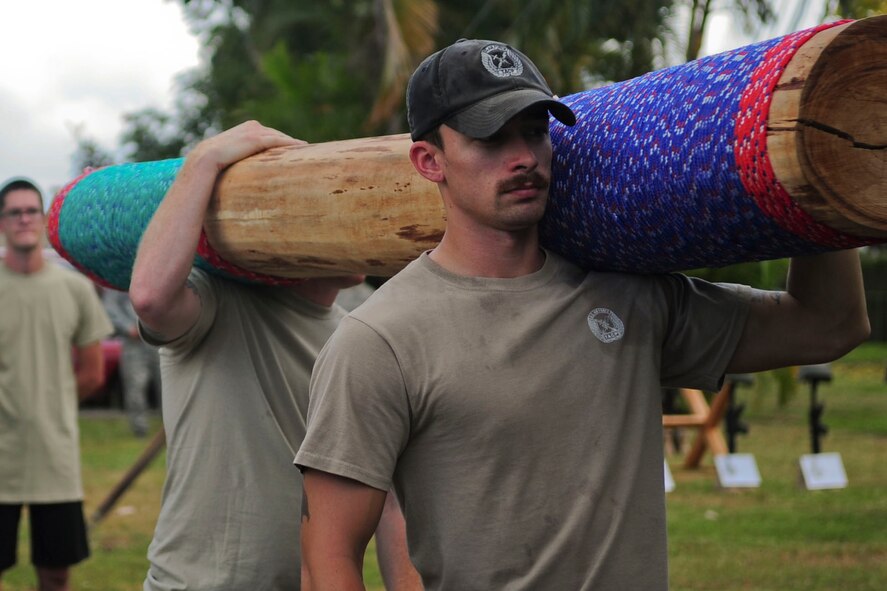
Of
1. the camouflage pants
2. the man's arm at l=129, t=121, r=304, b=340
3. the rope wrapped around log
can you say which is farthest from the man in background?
the camouflage pants

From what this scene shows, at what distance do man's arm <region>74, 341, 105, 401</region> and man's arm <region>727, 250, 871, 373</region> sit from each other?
4.63 m

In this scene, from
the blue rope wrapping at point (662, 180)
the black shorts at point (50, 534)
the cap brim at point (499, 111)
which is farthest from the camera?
the black shorts at point (50, 534)

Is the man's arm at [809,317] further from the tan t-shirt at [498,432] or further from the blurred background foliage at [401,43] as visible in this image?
the blurred background foliage at [401,43]

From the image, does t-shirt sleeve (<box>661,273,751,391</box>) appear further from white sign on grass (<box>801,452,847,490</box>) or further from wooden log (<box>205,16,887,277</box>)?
white sign on grass (<box>801,452,847,490</box>)

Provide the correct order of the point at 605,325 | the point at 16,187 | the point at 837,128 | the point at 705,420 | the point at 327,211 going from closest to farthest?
the point at 837,128, the point at 605,325, the point at 327,211, the point at 16,187, the point at 705,420

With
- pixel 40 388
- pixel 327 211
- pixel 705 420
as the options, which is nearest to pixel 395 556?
pixel 327 211

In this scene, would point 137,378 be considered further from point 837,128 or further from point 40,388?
point 837,128

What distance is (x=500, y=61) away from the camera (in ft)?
7.44

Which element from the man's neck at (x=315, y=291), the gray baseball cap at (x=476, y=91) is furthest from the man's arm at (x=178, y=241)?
the gray baseball cap at (x=476, y=91)

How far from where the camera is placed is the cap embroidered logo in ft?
7.36

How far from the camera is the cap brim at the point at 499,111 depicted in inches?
85.1

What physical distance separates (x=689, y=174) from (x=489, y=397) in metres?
0.50

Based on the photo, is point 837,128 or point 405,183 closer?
point 837,128

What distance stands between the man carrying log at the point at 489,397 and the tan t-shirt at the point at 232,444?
829 mm
